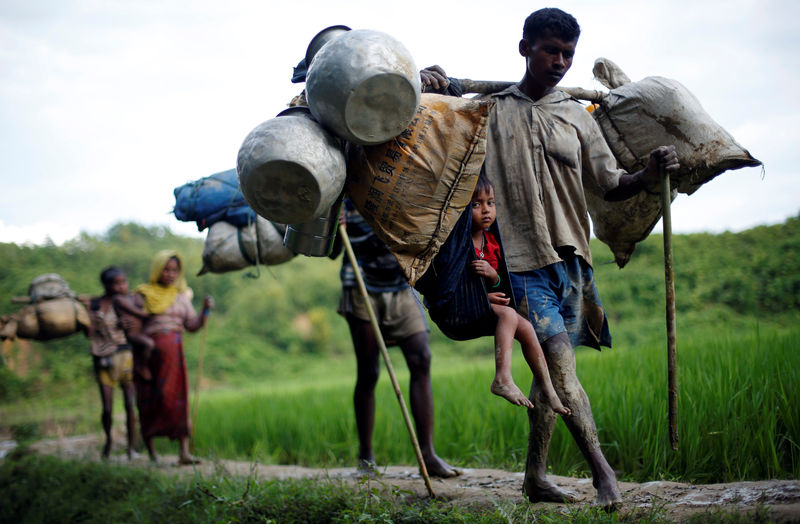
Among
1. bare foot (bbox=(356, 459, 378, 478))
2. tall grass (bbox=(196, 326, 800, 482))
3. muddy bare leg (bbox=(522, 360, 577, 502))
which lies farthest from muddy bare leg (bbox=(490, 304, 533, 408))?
bare foot (bbox=(356, 459, 378, 478))

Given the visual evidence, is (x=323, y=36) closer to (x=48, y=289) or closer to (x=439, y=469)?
(x=439, y=469)

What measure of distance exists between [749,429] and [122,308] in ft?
18.2

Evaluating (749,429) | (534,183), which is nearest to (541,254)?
(534,183)

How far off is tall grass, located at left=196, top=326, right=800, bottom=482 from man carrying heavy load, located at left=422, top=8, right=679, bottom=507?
0.97m

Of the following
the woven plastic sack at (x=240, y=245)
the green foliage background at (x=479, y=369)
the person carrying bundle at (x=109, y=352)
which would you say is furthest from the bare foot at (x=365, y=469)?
the person carrying bundle at (x=109, y=352)

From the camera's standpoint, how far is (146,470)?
5434mm

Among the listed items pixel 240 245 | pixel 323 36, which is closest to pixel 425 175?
pixel 323 36

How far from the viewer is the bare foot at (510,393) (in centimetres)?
238

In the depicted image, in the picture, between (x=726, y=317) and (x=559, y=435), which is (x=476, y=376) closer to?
(x=559, y=435)

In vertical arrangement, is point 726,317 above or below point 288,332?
above

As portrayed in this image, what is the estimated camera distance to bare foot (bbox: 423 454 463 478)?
12.7 ft

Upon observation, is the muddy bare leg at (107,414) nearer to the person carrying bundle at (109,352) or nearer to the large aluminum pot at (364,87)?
the person carrying bundle at (109,352)

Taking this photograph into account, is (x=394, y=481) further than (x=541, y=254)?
Yes

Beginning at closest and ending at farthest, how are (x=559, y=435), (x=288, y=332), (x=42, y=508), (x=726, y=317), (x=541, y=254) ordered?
1. (x=541, y=254)
2. (x=559, y=435)
3. (x=42, y=508)
4. (x=726, y=317)
5. (x=288, y=332)
